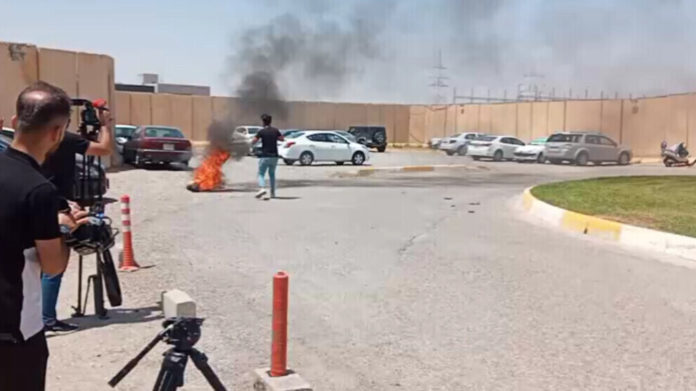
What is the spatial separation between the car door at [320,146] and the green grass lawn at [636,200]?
12134mm

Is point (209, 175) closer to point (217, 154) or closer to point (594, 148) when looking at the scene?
point (217, 154)

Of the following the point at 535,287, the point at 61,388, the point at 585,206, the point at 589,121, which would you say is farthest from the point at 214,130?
the point at 589,121

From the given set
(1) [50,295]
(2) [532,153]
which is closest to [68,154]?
(1) [50,295]

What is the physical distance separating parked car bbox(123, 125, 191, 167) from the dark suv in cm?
2176

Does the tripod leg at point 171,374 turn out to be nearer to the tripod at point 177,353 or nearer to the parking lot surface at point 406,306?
the tripod at point 177,353

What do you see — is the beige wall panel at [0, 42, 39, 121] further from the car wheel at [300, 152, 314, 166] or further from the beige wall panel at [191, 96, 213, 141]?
the beige wall panel at [191, 96, 213, 141]

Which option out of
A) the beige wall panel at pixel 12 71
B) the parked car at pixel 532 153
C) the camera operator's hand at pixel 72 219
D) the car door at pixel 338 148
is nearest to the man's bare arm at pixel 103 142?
the camera operator's hand at pixel 72 219

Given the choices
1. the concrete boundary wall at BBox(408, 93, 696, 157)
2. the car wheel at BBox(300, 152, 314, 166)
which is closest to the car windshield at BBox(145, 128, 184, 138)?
the car wheel at BBox(300, 152, 314, 166)

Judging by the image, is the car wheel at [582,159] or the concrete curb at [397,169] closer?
the concrete curb at [397,169]

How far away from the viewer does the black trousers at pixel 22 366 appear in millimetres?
2617

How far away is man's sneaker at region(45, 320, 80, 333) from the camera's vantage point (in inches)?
225

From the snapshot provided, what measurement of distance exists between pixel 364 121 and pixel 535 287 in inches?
1855

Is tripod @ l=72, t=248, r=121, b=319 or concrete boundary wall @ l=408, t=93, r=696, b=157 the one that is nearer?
tripod @ l=72, t=248, r=121, b=319

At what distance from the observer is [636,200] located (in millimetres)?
14695
